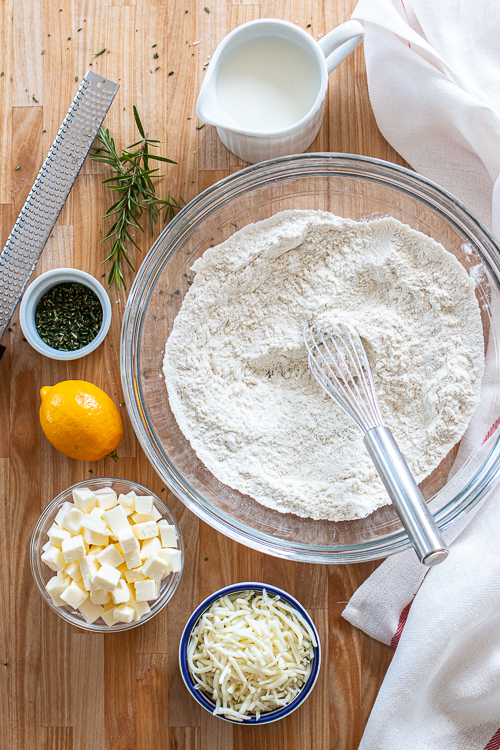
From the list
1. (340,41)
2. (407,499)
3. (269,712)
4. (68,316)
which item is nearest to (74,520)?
(68,316)

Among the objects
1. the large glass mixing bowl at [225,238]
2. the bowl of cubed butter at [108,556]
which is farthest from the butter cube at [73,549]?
the large glass mixing bowl at [225,238]

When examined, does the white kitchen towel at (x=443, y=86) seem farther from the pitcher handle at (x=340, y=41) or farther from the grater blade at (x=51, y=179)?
the grater blade at (x=51, y=179)

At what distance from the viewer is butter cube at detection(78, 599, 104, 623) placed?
125 cm

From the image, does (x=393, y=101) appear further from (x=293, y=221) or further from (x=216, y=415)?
(x=216, y=415)

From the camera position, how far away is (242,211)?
51.4 inches

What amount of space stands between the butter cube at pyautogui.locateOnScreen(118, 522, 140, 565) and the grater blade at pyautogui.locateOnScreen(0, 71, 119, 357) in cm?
55

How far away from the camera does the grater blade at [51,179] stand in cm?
130

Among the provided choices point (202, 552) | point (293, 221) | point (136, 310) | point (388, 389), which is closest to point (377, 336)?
point (388, 389)

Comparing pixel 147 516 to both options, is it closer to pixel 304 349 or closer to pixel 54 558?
pixel 54 558

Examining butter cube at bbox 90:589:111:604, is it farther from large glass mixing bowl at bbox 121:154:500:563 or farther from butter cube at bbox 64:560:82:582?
large glass mixing bowl at bbox 121:154:500:563

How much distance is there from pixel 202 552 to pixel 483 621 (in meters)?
0.66

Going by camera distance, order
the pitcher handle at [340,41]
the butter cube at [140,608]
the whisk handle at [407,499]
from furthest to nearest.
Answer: the butter cube at [140,608] < the pitcher handle at [340,41] < the whisk handle at [407,499]

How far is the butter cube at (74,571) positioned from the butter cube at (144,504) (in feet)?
0.59

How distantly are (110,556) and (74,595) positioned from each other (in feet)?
0.38
